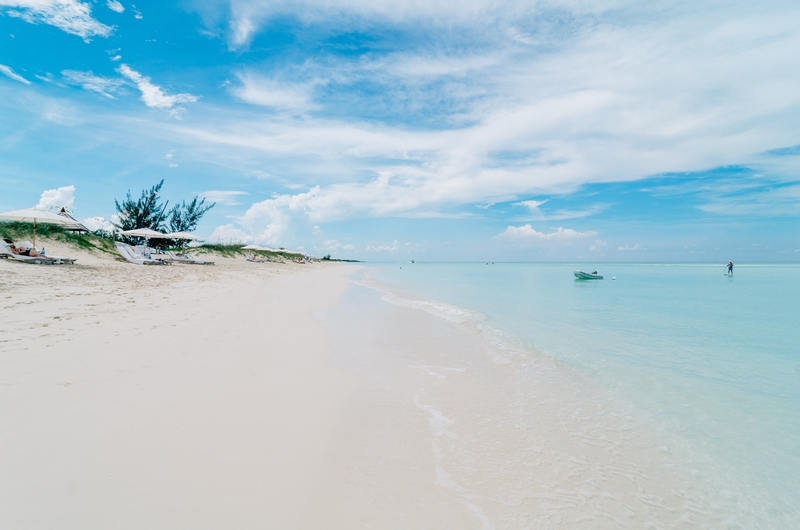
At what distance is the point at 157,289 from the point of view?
12.1 meters

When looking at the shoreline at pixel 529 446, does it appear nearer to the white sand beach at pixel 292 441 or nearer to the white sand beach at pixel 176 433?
the white sand beach at pixel 292 441

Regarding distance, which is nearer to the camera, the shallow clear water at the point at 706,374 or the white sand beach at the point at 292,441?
the white sand beach at the point at 292,441

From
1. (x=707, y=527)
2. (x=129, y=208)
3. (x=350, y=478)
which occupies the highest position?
(x=129, y=208)

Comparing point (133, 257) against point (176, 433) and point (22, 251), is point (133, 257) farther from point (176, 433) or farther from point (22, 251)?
point (176, 433)

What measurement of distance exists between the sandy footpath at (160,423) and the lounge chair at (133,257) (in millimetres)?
15234

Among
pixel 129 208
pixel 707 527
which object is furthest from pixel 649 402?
pixel 129 208

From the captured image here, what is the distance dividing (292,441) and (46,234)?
24.8 meters

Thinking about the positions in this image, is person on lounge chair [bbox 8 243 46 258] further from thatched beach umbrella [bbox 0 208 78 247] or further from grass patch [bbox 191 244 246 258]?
grass patch [bbox 191 244 246 258]

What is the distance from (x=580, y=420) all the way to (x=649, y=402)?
1.70 metres

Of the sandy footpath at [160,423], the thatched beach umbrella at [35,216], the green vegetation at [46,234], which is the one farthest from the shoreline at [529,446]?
the green vegetation at [46,234]

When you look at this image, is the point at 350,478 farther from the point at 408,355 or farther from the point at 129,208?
the point at 129,208

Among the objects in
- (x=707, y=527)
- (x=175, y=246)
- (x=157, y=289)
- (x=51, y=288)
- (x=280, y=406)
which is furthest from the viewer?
(x=175, y=246)

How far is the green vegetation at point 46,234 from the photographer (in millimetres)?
18750

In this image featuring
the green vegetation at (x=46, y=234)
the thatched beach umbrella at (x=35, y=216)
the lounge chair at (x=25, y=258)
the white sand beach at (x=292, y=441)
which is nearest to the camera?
the white sand beach at (x=292, y=441)
